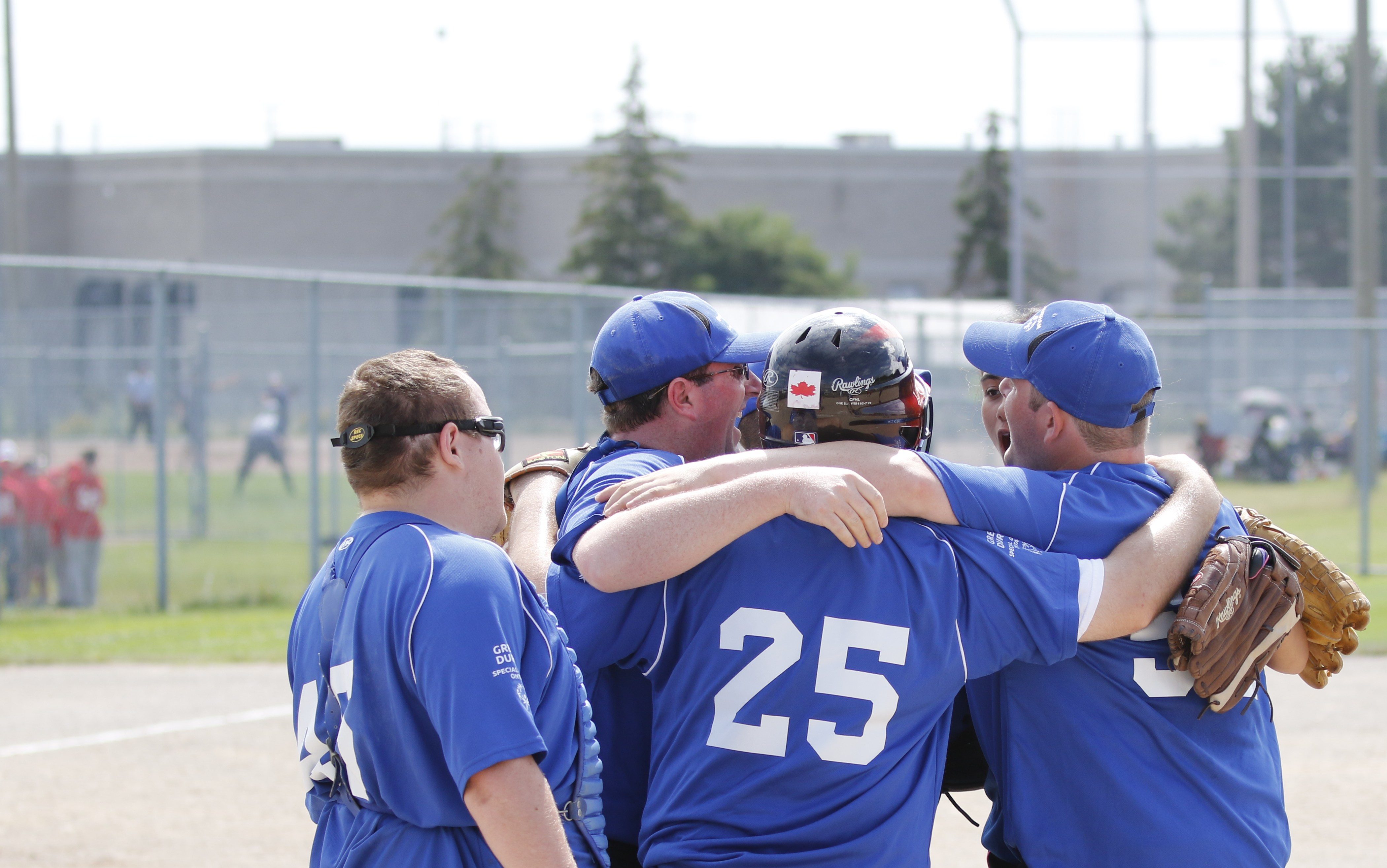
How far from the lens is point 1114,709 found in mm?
2379

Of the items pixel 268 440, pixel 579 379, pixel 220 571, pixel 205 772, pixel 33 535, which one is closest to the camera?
pixel 205 772

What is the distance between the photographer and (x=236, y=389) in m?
14.3

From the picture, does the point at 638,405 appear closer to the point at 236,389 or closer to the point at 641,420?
the point at 641,420

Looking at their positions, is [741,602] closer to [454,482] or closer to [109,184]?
[454,482]

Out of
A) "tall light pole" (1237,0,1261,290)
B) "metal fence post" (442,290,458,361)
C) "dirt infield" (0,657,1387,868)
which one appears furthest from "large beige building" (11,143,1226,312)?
"dirt infield" (0,657,1387,868)

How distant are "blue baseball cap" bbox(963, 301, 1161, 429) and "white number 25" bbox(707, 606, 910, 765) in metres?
0.63

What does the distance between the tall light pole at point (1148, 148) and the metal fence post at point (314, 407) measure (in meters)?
16.3

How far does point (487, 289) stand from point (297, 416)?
2.69m

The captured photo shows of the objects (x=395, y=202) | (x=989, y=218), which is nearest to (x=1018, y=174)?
(x=989, y=218)

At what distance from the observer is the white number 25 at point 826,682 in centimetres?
214

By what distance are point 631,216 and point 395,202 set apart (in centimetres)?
1047

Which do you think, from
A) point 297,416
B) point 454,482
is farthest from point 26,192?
point 454,482

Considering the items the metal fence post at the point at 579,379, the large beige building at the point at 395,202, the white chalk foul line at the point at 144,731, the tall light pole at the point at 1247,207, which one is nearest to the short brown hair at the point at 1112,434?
the white chalk foul line at the point at 144,731

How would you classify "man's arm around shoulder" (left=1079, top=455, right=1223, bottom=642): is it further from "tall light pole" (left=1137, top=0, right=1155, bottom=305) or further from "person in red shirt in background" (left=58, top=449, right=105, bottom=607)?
"tall light pole" (left=1137, top=0, right=1155, bottom=305)
